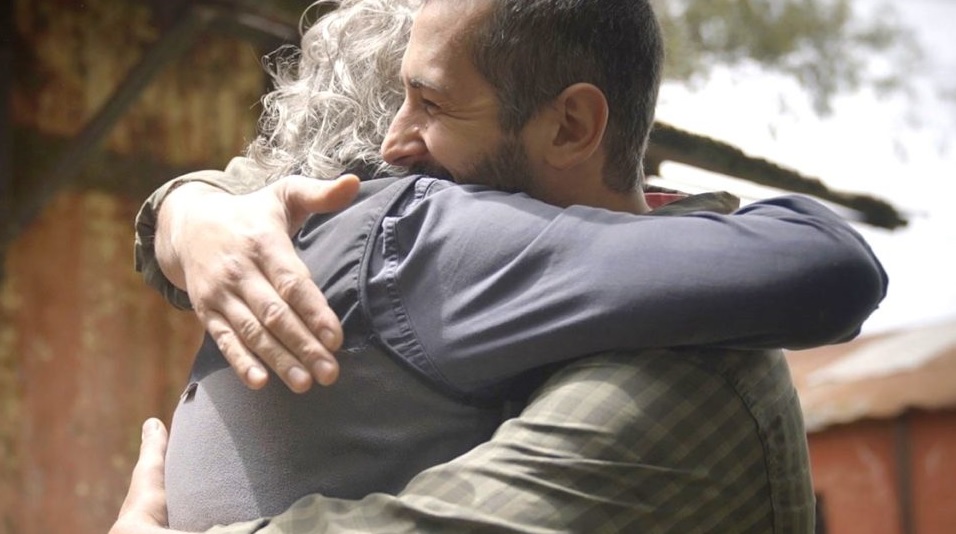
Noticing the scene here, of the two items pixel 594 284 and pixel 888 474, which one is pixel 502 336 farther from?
pixel 888 474

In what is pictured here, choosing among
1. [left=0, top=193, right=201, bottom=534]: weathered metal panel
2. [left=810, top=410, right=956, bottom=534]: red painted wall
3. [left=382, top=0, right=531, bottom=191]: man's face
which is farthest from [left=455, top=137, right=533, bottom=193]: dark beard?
[left=0, top=193, right=201, bottom=534]: weathered metal panel

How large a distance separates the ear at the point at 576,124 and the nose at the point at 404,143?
4.5 inches

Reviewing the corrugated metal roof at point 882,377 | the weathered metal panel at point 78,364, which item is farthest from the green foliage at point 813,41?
the weathered metal panel at point 78,364

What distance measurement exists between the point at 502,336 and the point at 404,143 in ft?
0.79

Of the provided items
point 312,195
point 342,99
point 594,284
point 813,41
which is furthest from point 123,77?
point 594,284

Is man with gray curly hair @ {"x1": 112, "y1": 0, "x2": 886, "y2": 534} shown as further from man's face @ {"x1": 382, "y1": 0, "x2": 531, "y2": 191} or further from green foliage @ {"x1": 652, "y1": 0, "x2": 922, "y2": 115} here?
green foliage @ {"x1": 652, "y1": 0, "x2": 922, "y2": 115}

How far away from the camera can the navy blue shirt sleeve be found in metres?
0.93

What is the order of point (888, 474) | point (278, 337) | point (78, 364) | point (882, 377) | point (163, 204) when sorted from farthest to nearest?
point (78, 364)
point (882, 377)
point (888, 474)
point (163, 204)
point (278, 337)

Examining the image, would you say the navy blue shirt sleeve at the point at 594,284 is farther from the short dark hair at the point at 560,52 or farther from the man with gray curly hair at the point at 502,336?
the short dark hair at the point at 560,52

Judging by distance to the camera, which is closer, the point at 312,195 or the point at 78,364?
the point at 312,195

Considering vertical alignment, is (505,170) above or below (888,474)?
above

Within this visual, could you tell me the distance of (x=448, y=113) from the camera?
1.12 metres

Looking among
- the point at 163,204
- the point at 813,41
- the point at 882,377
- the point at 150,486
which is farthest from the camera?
the point at 813,41

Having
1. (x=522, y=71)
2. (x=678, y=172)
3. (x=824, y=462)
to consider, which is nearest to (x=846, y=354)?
(x=824, y=462)
